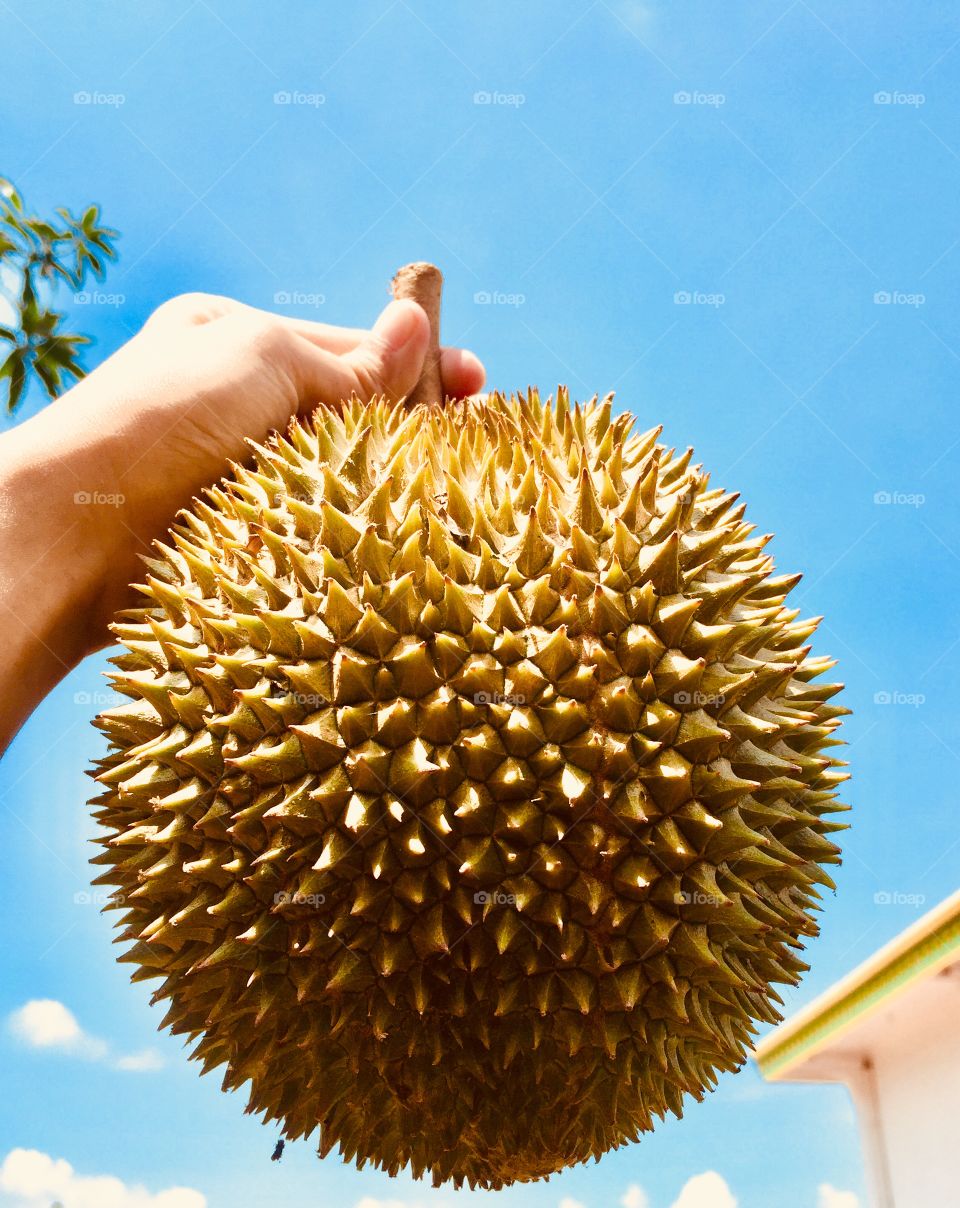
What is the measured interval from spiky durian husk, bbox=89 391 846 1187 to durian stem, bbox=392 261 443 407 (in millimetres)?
1069

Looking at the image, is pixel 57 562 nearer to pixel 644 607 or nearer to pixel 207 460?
pixel 207 460

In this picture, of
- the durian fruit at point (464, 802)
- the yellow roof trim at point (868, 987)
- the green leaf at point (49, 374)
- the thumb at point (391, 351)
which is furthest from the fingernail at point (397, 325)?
the green leaf at point (49, 374)

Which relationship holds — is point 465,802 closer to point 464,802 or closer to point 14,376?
point 464,802

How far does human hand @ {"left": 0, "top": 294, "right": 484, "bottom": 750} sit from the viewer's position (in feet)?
7.95

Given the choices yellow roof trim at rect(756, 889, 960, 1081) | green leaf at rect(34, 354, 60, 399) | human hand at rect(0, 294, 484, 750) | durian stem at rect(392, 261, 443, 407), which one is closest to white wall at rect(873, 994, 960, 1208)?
yellow roof trim at rect(756, 889, 960, 1081)

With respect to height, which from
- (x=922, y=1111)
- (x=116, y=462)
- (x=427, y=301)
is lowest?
(x=922, y=1111)

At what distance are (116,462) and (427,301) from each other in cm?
114

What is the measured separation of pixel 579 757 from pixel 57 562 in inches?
56.4

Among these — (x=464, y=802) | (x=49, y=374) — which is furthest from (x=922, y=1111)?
(x=49, y=374)

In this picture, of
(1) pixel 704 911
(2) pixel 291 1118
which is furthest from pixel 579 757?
(2) pixel 291 1118

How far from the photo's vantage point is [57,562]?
2461 millimetres

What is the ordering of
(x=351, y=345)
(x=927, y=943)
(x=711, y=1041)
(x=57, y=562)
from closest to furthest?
1. (x=711, y=1041)
2. (x=57, y=562)
3. (x=351, y=345)
4. (x=927, y=943)

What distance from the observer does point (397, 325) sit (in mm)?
3008

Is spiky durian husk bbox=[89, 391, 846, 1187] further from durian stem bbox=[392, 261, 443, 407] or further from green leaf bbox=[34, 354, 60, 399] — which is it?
green leaf bbox=[34, 354, 60, 399]
